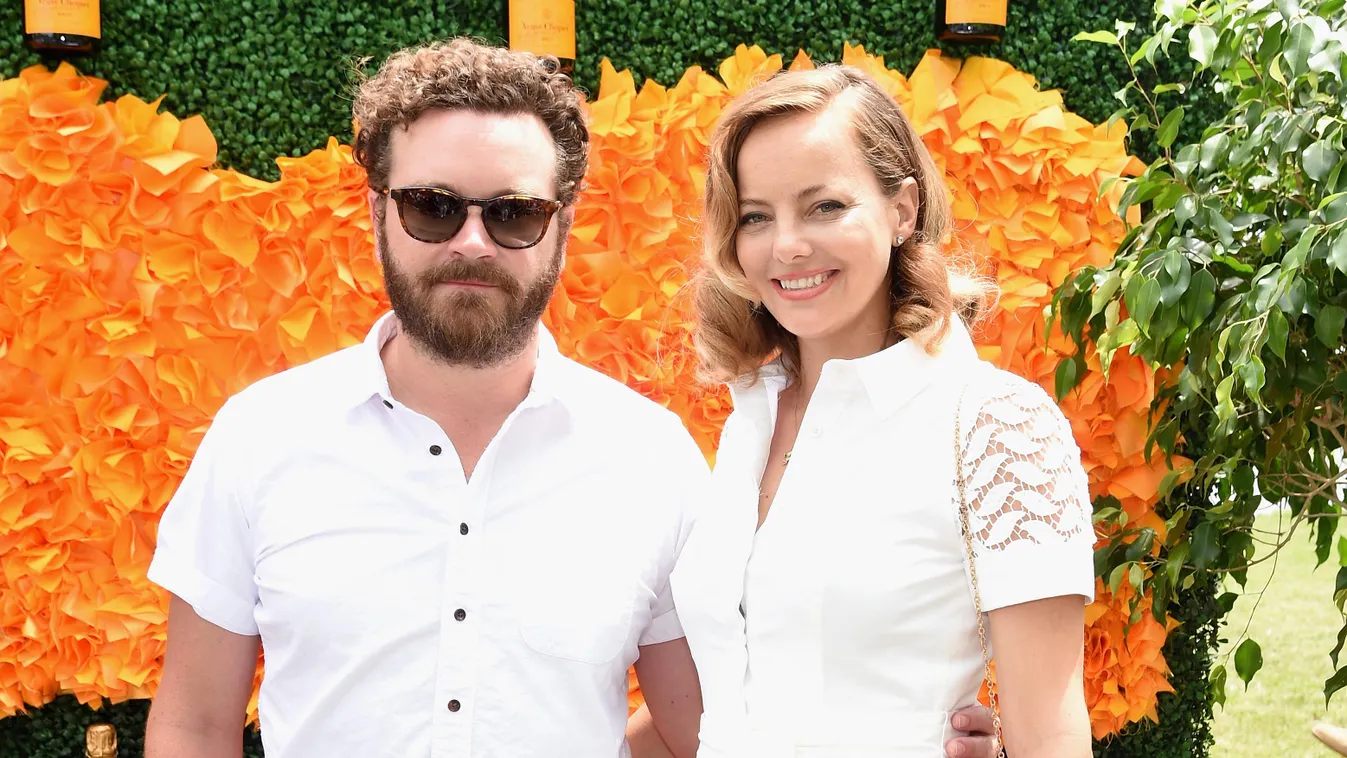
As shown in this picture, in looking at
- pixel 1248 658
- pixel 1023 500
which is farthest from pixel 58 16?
pixel 1248 658

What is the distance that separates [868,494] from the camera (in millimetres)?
1401

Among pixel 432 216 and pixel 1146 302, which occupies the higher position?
pixel 432 216

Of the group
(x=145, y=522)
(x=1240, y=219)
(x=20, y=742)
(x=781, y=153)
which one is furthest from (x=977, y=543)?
(x=20, y=742)

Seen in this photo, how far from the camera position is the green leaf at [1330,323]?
86.0 inches

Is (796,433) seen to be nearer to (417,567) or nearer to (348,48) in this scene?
(417,567)

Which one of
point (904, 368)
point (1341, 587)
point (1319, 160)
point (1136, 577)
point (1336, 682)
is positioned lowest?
point (1336, 682)

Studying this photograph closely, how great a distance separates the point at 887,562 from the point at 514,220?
74 cm

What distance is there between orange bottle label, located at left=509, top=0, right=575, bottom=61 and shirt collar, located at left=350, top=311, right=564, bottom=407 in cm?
126

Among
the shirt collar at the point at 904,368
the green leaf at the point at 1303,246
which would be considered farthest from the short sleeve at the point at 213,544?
the green leaf at the point at 1303,246

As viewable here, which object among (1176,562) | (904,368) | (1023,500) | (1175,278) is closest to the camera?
(1023,500)

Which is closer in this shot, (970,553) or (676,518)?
(970,553)

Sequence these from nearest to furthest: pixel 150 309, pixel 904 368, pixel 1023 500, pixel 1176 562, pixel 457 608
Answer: pixel 1023 500
pixel 904 368
pixel 457 608
pixel 1176 562
pixel 150 309

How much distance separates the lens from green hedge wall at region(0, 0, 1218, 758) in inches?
111

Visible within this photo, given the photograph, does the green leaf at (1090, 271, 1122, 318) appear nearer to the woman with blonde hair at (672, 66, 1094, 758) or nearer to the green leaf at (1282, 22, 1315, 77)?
the green leaf at (1282, 22, 1315, 77)
